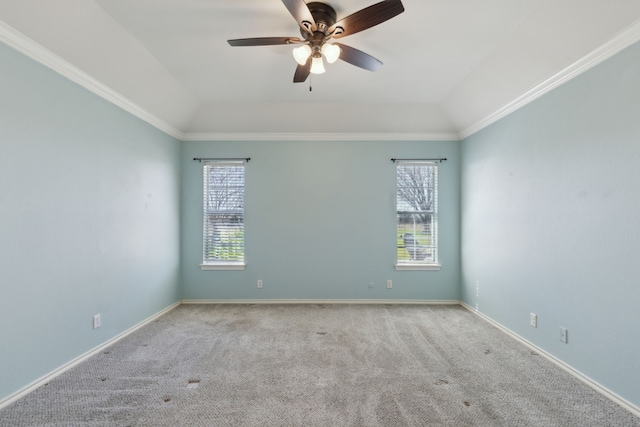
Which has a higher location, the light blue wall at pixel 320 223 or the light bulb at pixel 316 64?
the light bulb at pixel 316 64

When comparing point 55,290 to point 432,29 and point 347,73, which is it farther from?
point 432,29

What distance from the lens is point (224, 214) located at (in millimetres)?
4371

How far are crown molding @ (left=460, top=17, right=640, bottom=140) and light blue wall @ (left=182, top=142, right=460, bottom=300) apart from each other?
1254 mm

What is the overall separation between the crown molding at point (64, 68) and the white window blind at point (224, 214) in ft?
3.92

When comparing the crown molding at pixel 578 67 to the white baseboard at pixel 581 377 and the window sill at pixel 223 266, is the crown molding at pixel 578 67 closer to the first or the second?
the white baseboard at pixel 581 377

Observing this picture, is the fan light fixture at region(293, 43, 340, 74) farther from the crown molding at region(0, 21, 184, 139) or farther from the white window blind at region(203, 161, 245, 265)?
the white window blind at region(203, 161, 245, 265)

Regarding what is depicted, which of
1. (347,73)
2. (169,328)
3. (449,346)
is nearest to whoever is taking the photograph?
(449,346)

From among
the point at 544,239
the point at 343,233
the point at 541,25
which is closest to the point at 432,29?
the point at 541,25

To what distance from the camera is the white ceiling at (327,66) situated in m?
2.08

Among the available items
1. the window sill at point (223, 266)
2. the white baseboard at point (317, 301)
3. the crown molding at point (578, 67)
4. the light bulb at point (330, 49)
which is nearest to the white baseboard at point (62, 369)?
the white baseboard at point (317, 301)

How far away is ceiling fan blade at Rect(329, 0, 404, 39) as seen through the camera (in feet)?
5.49

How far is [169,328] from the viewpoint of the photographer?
3340 millimetres

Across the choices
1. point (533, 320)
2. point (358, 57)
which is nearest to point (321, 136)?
point (358, 57)

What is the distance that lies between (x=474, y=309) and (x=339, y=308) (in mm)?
1860
